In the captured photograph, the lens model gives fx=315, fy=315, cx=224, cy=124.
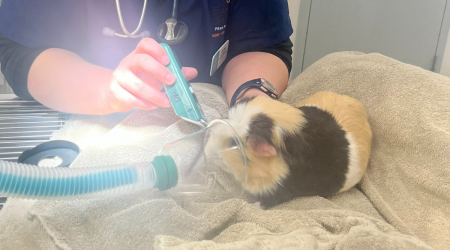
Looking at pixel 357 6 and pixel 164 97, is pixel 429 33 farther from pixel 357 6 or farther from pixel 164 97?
pixel 164 97

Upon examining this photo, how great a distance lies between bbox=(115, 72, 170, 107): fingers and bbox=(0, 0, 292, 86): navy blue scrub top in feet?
0.79

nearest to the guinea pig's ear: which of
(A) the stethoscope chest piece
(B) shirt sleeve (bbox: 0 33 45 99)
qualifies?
(A) the stethoscope chest piece

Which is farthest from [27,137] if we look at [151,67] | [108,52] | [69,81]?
[151,67]

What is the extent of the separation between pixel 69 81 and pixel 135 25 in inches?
9.3

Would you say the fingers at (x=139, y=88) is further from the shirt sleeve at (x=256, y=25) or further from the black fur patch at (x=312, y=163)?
the shirt sleeve at (x=256, y=25)

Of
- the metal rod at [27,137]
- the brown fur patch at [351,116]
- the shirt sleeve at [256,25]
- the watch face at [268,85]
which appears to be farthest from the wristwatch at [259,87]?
the metal rod at [27,137]

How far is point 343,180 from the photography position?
79 centimetres

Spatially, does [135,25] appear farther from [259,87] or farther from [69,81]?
[259,87]

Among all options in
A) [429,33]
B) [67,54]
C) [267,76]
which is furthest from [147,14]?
[429,33]

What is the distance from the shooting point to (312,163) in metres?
0.76

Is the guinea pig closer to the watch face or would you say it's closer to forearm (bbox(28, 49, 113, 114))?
the watch face

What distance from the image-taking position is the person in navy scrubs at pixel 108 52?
70 centimetres

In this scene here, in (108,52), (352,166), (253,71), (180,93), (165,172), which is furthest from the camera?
(253,71)

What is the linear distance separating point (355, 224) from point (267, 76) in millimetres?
555
